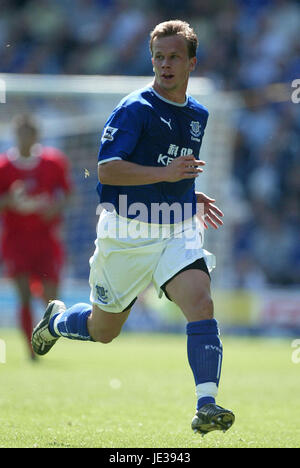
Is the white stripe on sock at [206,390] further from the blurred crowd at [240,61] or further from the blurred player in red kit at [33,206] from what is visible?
the blurred crowd at [240,61]

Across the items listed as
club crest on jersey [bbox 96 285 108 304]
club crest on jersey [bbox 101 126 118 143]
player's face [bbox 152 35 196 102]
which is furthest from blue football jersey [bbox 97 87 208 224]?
club crest on jersey [bbox 96 285 108 304]

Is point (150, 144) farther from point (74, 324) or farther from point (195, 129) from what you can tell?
point (74, 324)

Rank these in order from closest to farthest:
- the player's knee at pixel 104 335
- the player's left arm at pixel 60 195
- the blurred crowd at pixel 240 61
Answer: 1. the player's knee at pixel 104 335
2. the player's left arm at pixel 60 195
3. the blurred crowd at pixel 240 61

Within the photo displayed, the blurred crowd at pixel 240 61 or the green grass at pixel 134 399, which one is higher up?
the blurred crowd at pixel 240 61

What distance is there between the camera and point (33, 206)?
10219mm

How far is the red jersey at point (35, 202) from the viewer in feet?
33.4

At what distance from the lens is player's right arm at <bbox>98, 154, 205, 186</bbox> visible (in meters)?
4.74

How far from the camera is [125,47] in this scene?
63.1 feet

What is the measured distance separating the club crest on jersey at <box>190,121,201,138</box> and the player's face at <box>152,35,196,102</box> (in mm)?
255

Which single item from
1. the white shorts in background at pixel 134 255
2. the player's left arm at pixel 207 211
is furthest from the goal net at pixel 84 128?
the white shorts in background at pixel 134 255

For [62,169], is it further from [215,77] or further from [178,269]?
[215,77]

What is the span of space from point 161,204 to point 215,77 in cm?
1302

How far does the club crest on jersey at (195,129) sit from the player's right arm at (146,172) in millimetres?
474
